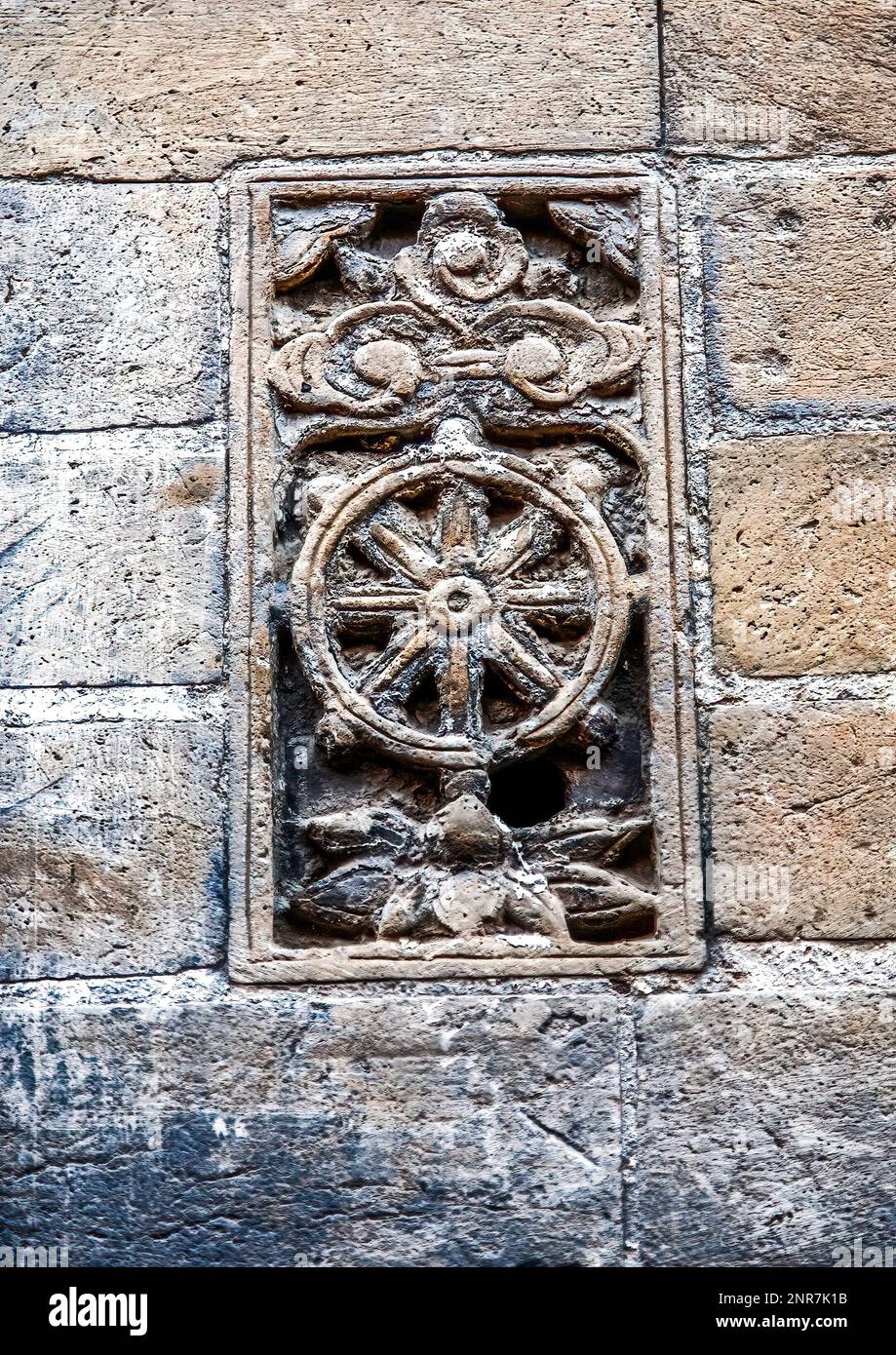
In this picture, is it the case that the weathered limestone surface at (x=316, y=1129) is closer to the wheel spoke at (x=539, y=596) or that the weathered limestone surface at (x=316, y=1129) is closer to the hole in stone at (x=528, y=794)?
the hole in stone at (x=528, y=794)

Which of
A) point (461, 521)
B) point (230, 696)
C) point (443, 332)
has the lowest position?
point (230, 696)

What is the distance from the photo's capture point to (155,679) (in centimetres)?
256

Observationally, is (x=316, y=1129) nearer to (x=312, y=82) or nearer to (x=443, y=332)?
(x=443, y=332)

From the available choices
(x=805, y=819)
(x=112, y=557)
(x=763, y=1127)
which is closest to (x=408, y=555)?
(x=112, y=557)

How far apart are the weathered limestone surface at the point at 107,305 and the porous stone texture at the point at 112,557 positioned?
52mm

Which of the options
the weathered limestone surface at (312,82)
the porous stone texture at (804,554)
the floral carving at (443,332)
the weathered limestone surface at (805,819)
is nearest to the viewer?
the weathered limestone surface at (805,819)

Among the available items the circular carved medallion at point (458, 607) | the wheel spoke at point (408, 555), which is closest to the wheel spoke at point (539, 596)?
the circular carved medallion at point (458, 607)

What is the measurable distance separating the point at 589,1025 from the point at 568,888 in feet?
0.69

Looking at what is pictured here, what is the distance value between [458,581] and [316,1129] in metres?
0.85

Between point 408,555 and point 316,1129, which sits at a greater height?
point 408,555

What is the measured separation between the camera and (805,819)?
98.1 inches

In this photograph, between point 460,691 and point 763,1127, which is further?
point 460,691

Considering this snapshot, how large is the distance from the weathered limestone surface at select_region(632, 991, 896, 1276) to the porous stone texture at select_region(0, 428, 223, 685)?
922mm

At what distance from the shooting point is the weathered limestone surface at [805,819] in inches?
96.8
